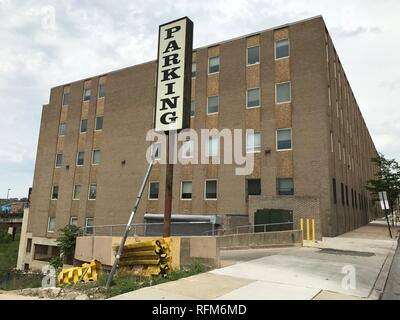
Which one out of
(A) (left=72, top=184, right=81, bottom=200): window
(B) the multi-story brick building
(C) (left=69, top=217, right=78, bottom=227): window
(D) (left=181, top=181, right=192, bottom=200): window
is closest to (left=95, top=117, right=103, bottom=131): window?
(B) the multi-story brick building

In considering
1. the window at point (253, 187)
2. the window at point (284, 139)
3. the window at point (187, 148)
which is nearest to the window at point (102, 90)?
the window at point (187, 148)

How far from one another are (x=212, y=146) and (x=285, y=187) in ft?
23.6

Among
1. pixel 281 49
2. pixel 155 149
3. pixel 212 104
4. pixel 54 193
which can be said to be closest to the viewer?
pixel 155 149

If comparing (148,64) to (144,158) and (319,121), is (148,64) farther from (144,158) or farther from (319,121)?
(319,121)

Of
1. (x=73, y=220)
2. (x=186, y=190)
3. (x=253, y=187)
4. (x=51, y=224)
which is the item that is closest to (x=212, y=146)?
(x=186, y=190)

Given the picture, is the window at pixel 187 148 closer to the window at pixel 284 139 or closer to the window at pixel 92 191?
the window at pixel 284 139

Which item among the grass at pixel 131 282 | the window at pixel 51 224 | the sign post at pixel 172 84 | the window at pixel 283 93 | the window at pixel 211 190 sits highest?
the window at pixel 283 93

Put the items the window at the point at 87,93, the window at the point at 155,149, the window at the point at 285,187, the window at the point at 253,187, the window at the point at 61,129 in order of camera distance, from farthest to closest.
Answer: the window at the point at 61,129 → the window at the point at 87,93 → the window at the point at 253,187 → the window at the point at 285,187 → the window at the point at 155,149

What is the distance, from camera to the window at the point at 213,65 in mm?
30984

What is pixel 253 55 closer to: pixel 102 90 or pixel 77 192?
pixel 102 90

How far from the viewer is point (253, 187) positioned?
88.0 ft

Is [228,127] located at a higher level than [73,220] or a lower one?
higher

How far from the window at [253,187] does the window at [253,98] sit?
6151 mm
